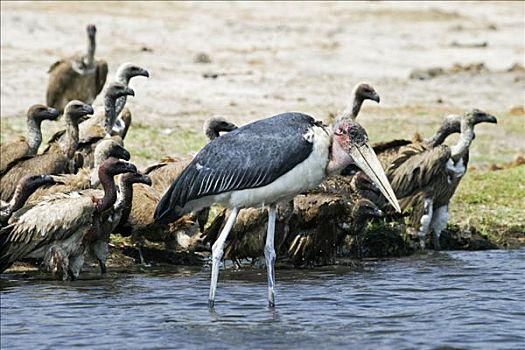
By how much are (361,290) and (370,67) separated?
15438 mm

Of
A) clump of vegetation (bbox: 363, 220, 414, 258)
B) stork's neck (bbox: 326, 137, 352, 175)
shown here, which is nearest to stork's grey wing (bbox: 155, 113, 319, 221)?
stork's neck (bbox: 326, 137, 352, 175)

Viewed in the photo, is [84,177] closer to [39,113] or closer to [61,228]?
[61,228]

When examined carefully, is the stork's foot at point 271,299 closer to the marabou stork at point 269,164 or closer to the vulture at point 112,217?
the marabou stork at point 269,164

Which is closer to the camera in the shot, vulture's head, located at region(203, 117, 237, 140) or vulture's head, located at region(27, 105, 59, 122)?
vulture's head, located at region(203, 117, 237, 140)

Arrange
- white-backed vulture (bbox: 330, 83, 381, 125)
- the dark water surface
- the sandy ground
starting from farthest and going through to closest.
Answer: the sandy ground < white-backed vulture (bbox: 330, 83, 381, 125) < the dark water surface

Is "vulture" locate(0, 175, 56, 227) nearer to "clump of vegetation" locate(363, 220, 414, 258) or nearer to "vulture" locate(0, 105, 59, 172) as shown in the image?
"vulture" locate(0, 105, 59, 172)

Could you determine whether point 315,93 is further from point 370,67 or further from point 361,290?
point 361,290

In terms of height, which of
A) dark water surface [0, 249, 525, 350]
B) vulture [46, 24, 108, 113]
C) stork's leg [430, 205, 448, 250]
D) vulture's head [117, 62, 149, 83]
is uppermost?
vulture [46, 24, 108, 113]

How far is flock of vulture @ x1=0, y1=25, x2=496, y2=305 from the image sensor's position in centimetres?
827

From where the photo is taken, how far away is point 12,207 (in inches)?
388

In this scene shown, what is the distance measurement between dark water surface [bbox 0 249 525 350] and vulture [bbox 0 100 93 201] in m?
1.34

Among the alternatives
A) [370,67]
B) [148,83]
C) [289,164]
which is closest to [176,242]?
[289,164]

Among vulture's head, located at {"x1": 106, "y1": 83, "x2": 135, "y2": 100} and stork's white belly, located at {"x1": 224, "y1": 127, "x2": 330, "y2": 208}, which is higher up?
vulture's head, located at {"x1": 106, "y1": 83, "x2": 135, "y2": 100}

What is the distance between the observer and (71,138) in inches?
453
